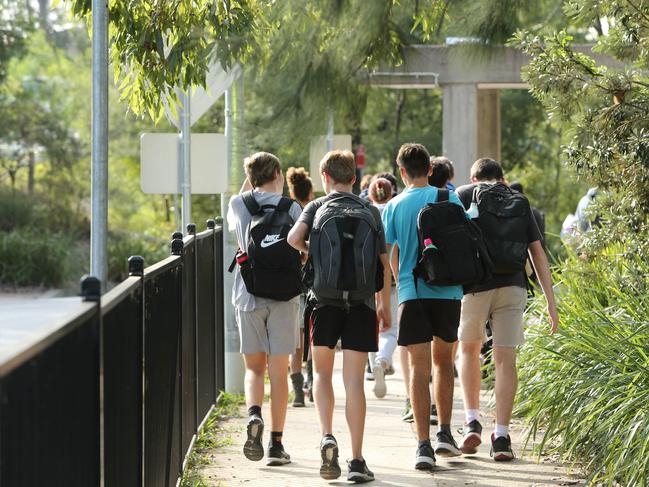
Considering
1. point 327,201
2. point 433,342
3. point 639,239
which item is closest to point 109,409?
point 327,201

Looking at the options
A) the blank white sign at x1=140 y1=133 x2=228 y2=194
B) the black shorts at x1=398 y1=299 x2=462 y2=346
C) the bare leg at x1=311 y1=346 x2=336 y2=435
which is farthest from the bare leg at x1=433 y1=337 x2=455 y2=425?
the blank white sign at x1=140 y1=133 x2=228 y2=194

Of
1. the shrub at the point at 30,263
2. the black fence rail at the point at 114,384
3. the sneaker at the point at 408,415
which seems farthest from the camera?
the shrub at the point at 30,263

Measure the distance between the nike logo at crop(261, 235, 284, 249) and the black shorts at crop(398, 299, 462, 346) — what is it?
826mm

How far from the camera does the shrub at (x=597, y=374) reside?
639 centimetres

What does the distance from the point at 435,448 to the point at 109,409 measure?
4.06m

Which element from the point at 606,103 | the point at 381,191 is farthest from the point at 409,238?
the point at 381,191

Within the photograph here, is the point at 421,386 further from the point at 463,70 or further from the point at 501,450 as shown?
the point at 463,70

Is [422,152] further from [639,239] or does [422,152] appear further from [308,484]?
[308,484]

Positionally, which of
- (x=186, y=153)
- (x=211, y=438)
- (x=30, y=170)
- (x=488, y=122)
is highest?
(x=488, y=122)

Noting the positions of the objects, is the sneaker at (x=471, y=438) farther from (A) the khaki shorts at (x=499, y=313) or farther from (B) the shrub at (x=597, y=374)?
(A) the khaki shorts at (x=499, y=313)

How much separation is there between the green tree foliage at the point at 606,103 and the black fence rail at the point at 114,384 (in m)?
2.43

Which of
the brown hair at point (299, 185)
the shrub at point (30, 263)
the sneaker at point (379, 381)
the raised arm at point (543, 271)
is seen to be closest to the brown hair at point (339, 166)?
the raised arm at point (543, 271)

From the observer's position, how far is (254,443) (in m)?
7.43

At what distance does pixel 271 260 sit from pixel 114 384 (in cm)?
326
